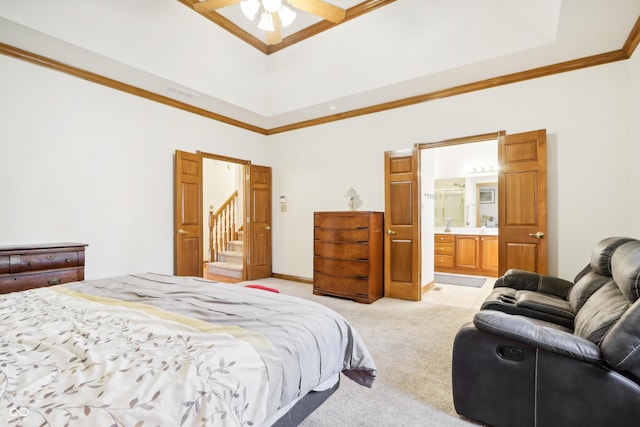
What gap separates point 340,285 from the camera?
4531 millimetres

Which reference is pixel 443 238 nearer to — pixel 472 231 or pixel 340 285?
pixel 472 231

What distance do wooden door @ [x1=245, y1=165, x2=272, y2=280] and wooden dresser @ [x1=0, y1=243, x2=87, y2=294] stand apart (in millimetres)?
2711

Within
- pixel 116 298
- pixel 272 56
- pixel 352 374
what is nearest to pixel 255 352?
pixel 352 374

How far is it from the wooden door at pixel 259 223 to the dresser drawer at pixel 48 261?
2758mm

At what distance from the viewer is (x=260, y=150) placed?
5.97m

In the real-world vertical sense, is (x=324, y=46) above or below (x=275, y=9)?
above

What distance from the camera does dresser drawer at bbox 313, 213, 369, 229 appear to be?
4355 mm

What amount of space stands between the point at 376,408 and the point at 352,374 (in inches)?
16.1

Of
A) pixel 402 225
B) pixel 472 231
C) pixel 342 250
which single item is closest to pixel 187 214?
pixel 342 250

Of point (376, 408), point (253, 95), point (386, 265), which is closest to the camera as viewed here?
point (376, 408)

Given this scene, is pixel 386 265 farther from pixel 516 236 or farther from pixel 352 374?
pixel 352 374

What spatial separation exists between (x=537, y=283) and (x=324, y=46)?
3.84m

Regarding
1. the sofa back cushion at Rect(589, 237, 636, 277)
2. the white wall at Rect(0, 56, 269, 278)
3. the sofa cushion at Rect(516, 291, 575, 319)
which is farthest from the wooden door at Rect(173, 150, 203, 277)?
the sofa back cushion at Rect(589, 237, 636, 277)

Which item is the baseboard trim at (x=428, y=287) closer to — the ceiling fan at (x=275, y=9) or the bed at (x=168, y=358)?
the bed at (x=168, y=358)
